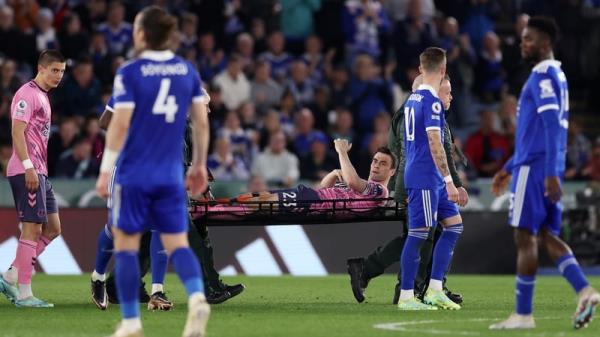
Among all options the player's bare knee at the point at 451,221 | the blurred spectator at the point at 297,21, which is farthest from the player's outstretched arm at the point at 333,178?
the blurred spectator at the point at 297,21

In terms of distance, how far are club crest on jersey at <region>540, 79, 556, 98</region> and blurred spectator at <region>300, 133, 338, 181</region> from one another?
1139cm

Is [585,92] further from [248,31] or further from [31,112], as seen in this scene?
[31,112]

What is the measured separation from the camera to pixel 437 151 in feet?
37.2

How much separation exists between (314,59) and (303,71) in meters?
0.71

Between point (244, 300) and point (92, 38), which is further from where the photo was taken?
point (92, 38)

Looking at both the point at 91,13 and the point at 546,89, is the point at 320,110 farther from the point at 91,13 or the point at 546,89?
the point at 546,89

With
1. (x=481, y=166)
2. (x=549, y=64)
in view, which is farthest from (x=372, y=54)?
(x=549, y=64)

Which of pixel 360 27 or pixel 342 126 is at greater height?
pixel 360 27

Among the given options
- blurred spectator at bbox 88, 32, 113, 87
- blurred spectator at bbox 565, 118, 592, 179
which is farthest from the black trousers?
blurred spectator at bbox 565, 118, 592, 179

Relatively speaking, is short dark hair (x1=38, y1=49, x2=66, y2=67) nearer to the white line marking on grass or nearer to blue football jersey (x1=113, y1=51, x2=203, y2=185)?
blue football jersey (x1=113, y1=51, x2=203, y2=185)

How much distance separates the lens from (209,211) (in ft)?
42.6

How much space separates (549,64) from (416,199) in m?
2.49

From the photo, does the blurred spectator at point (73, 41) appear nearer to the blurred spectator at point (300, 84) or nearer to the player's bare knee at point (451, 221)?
the blurred spectator at point (300, 84)

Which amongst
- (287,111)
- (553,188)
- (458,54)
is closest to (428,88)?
(553,188)
